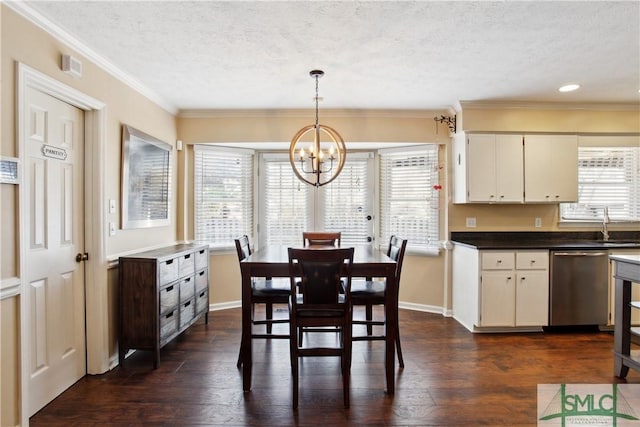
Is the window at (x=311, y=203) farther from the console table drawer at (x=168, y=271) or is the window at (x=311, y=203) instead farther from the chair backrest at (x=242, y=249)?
the console table drawer at (x=168, y=271)

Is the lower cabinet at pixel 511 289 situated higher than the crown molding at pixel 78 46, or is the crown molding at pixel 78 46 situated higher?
the crown molding at pixel 78 46

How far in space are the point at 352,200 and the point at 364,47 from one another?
2446mm

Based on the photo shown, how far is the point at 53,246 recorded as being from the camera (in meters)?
2.42

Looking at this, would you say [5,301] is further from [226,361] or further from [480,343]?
[480,343]

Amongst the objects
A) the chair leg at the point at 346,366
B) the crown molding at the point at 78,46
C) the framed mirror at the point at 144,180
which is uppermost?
the crown molding at the point at 78,46

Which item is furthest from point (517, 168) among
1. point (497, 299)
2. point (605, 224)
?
point (497, 299)

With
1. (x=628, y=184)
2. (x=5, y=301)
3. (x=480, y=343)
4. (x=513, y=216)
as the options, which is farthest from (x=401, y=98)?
(x=5, y=301)

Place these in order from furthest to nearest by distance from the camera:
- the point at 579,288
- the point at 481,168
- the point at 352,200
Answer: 1. the point at 352,200
2. the point at 481,168
3. the point at 579,288

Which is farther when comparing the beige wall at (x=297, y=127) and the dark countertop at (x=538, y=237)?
the beige wall at (x=297, y=127)

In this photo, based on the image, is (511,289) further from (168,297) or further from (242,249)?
(168,297)

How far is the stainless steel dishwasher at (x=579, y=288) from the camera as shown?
364 cm

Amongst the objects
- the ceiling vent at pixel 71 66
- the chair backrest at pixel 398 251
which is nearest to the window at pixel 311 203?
the chair backrest at pixel 398 251

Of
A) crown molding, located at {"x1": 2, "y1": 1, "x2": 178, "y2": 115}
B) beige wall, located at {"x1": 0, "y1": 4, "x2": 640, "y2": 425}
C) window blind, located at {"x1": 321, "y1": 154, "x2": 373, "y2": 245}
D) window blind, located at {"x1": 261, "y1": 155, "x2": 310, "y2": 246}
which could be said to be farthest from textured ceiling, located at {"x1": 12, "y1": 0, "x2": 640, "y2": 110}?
window blind, located at {"x1": 261, "y1": 155, "x2": 310, "y2": 246}

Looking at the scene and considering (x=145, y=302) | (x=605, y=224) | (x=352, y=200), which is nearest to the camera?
(x=145, y=302)
